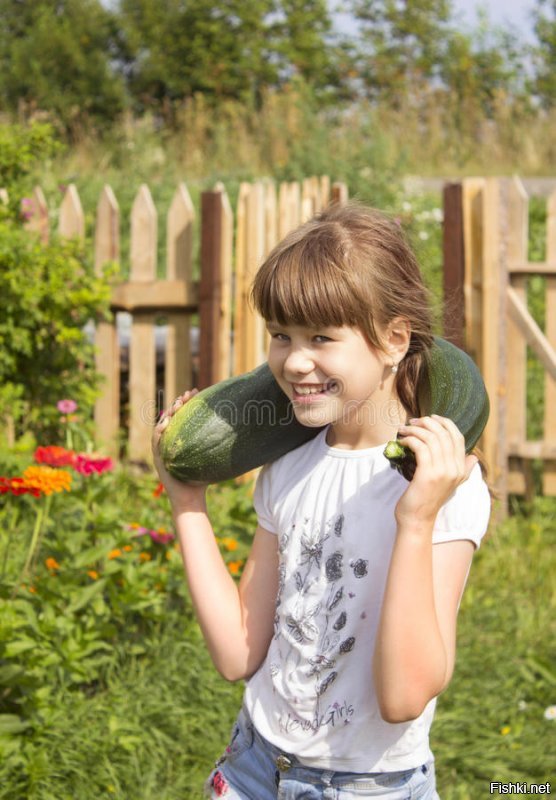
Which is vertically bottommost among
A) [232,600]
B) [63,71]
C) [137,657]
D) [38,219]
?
[137,657]

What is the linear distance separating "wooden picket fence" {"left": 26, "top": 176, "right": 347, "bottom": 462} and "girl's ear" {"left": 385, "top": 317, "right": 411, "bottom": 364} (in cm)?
377

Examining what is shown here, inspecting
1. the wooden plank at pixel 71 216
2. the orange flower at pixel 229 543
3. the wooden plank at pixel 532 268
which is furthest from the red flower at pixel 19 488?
the wooden plank at pixel 532 268

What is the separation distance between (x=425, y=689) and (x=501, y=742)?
1.98 m

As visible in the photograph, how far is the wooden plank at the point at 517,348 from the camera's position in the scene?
17.6ft

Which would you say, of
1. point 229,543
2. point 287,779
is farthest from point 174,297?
point 287,779

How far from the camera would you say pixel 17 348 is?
4941 mm

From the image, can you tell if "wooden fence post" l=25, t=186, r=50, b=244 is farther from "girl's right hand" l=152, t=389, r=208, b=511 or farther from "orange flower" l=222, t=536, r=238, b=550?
"girl's right hand" l=152, t=389, r=208, b=511

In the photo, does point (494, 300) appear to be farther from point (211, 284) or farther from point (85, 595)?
point (85, 595)

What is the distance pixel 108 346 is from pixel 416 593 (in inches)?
173

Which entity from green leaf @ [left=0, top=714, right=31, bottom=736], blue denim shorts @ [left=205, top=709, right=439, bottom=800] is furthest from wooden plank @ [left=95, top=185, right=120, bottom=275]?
blue denim shorts @ [left=205, top=709, right=439, bottom=800]

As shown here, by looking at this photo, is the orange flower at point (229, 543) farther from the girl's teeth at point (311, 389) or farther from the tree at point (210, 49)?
the tree at point (210, 49)

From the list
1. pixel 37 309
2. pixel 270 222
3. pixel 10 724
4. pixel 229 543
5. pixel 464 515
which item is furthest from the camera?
pixel 270 222

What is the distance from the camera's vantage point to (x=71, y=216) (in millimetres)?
5719

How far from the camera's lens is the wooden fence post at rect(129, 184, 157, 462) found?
220 inches
